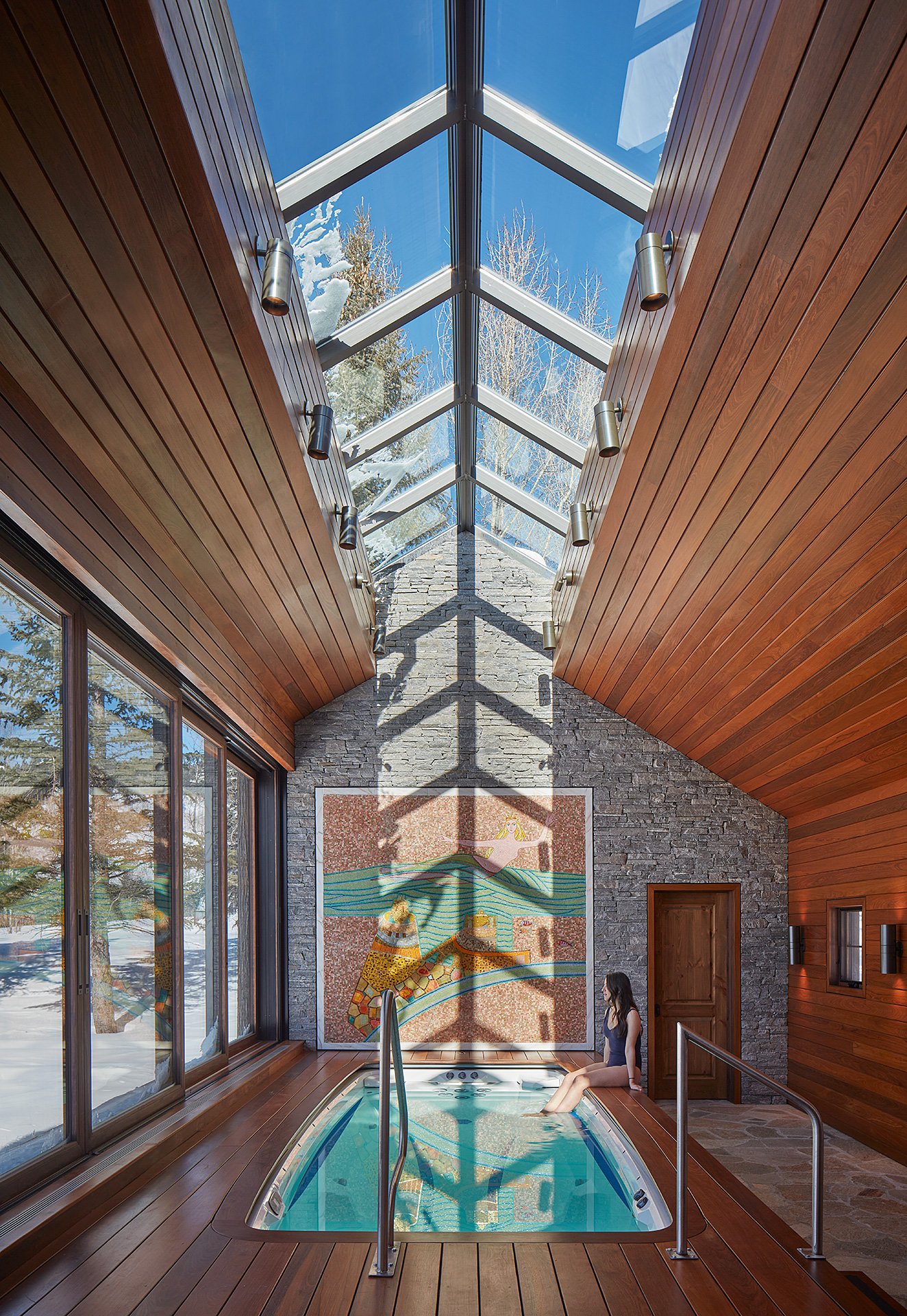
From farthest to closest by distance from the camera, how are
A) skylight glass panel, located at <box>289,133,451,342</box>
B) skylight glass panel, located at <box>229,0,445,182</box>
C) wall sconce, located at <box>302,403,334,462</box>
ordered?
wall sconce, located at <box>302,403,334,462</box> → skylight glass panel, located at <box>289,133,451,342</box> → skylight glass panel, located at <box>229,0,445,182</box>

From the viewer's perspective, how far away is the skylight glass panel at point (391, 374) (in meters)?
5.38

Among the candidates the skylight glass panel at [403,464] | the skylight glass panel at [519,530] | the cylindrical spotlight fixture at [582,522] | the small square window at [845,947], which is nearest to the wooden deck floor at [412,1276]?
the cylindrical spotlight fixture at [582,522]

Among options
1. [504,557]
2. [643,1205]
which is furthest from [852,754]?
[504,557]

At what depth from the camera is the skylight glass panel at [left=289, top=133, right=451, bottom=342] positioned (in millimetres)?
4176

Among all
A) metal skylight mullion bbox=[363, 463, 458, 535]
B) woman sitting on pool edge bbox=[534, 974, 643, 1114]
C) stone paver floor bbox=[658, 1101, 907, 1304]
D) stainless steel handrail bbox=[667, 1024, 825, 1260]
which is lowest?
stone paver floor bbox=[658, 1101, 907, 1304]

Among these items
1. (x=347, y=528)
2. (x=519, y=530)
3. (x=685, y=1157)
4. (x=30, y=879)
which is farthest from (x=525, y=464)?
(x=685, y=1157)

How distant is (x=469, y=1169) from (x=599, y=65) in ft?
18.2

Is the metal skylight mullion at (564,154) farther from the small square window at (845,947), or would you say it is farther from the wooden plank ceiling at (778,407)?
the small square window at (845,947)

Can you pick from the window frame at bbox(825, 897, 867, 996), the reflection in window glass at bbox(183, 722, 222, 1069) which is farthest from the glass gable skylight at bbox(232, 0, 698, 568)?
the window frame at bbox(825, 897, 867, 996)

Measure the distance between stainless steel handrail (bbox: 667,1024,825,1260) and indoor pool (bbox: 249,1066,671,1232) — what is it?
549 mm

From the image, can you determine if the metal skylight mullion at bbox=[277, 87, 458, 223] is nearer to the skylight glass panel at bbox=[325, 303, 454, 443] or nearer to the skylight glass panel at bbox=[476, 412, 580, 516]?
the skylight glass panel at bbox=[325, 303, 454, 443]

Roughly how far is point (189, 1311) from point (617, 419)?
377 centimetres

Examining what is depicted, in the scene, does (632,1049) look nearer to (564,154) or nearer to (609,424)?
(609,424)

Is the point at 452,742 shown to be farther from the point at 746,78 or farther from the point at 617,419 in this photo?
the point at 746,78
